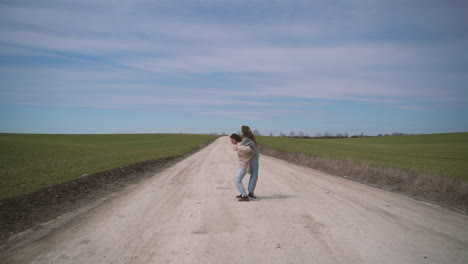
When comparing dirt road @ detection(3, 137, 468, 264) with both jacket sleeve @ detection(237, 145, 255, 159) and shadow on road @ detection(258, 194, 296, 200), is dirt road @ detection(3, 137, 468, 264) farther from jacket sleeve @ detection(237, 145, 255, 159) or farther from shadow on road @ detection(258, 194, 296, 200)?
jacket sleeve @ detection(237, 145, 255, 159)

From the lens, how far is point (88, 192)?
35.7 feet

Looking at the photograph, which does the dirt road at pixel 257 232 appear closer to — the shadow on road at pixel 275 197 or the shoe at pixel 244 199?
the shadow on road at pixel 275 197

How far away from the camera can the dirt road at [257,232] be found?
187 inches

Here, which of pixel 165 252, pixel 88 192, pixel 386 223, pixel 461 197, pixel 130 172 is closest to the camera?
pixel 165 252

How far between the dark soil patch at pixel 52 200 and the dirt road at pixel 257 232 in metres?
0.96

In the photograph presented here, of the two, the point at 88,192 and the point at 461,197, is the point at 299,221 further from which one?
the point at 88,192

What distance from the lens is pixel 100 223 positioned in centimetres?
677

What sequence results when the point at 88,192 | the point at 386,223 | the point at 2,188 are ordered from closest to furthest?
the point at 386,223
the point at 2,188
the point at 88,192

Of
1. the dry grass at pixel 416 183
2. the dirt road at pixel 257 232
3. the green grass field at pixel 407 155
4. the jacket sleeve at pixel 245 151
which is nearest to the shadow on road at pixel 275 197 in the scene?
the dirt road at pixel 257 232

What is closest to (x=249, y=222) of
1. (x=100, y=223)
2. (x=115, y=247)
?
(x=115, y=247)

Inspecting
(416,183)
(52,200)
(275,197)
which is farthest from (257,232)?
(416,183)

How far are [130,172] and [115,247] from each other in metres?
11.6

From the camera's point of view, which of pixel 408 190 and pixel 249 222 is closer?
pixel 249 222

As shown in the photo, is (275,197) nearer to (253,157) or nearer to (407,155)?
(253,157)
